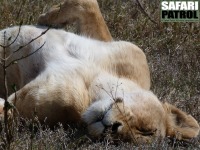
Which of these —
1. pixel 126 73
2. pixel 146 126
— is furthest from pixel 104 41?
pixel 146 126

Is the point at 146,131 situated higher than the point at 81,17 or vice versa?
the point at 81,17

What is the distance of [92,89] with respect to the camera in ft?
17.3

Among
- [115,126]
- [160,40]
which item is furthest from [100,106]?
[160,40]

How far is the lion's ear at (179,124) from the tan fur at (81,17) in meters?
1.02

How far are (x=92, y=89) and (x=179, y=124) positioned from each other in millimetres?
714

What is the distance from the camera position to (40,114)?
503 cm

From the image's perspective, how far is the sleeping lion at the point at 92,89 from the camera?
486cm

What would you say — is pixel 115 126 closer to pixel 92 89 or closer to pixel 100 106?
pixel 100 106

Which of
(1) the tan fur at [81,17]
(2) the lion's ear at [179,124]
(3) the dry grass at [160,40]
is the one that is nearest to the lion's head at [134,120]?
(2) the lion's ear at [179,124]

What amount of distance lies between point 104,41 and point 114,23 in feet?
5.11

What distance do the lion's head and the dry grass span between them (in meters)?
0.15

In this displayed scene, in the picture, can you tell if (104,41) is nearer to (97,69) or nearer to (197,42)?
(97,69)

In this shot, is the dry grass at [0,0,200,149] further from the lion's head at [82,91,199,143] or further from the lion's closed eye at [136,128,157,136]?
the lion's closed eye at [136,128,157,136]

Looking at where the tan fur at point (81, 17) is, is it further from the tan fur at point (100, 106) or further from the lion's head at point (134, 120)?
the lion's head at point (134, 120)
